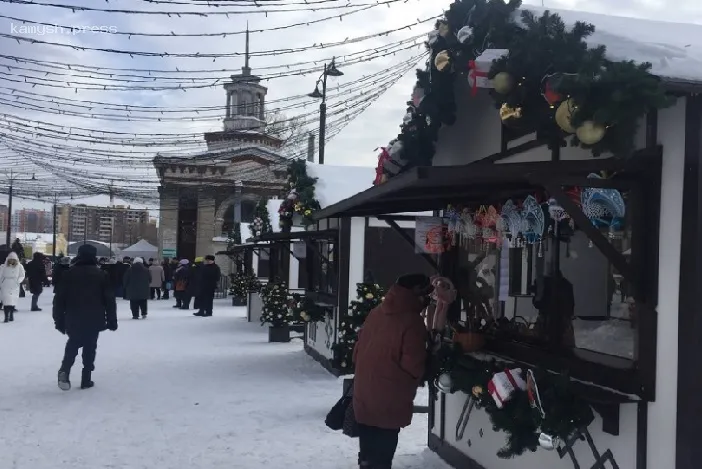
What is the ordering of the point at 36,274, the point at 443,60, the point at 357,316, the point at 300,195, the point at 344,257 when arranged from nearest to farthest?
1. the point at 443,60
2. the point at 357,316
3. the point at 344,257
4. the point at 300,195
5. the point at 36,274

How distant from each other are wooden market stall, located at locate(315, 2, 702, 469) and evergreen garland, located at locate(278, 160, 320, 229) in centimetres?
553

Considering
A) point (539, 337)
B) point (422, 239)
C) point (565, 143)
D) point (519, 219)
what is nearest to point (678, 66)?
point (565, 143)

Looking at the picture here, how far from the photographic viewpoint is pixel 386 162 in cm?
568

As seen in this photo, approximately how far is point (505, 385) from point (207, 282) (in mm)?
15253

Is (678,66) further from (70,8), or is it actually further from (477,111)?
(70,8)

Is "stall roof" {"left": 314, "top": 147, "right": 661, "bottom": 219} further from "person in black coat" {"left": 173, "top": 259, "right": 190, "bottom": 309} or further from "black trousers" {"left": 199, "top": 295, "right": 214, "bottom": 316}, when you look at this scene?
"person in black coat" {"left": 173, "top": 259, "right": 190, "bottom": 309}

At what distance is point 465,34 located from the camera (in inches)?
169

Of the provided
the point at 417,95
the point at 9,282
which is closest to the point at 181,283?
the point at 9,282

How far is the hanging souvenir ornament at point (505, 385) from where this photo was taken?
3.98 meters

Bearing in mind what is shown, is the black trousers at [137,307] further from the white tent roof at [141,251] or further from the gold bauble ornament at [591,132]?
the white tent roof at [141,251]

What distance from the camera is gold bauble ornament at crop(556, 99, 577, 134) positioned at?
333 cm

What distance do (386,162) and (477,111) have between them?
0.81 meters

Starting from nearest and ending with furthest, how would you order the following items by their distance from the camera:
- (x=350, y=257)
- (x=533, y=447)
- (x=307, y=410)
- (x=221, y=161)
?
(x=533, y=447) → (x=307, y=410) → (x=350, y=257) → (x=221, y=161)

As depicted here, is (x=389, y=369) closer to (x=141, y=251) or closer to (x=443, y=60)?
(x=443, y=60)
